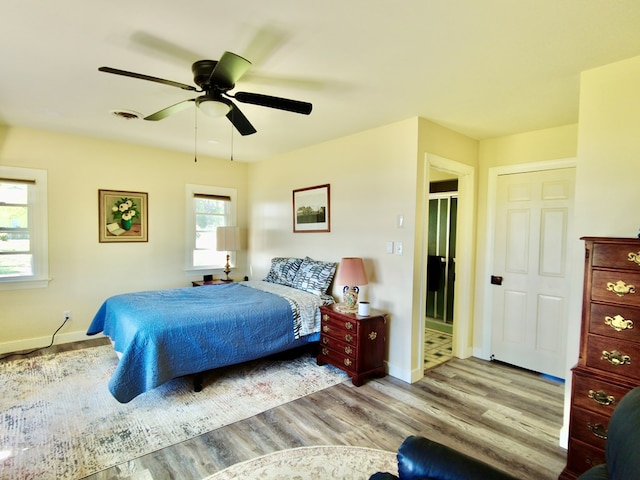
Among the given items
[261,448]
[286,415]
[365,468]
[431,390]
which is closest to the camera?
[365,468]

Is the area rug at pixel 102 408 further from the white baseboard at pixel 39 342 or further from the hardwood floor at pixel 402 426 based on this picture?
the white baseboard at pixel 39 342

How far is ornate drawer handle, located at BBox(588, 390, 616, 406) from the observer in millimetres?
1767

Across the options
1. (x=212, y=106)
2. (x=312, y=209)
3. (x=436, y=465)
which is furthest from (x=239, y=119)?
(x=436, y=465)

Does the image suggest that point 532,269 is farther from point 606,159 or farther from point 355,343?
point 355,343

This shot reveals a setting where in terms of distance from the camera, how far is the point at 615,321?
1.78 metres

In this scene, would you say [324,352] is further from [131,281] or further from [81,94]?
[81,94]

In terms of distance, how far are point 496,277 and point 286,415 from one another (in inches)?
103

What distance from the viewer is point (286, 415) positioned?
2.59 metres

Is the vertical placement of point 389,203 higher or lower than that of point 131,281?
higher

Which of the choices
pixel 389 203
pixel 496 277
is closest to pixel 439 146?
pixel 389 203

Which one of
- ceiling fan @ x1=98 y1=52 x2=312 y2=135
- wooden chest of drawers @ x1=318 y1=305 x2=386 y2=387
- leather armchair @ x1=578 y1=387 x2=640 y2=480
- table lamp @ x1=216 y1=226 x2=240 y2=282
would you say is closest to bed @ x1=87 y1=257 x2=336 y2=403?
wooden chest of drawers @ x1=318 y1=305 x2=386 y2=387

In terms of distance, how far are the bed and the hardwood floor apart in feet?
2.04

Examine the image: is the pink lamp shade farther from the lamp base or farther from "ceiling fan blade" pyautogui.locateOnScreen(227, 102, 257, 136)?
"ceiling fan blade" pyautogui.locateOnScreen(227, 102, 257, 136)

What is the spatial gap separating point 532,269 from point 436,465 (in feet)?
9.49
